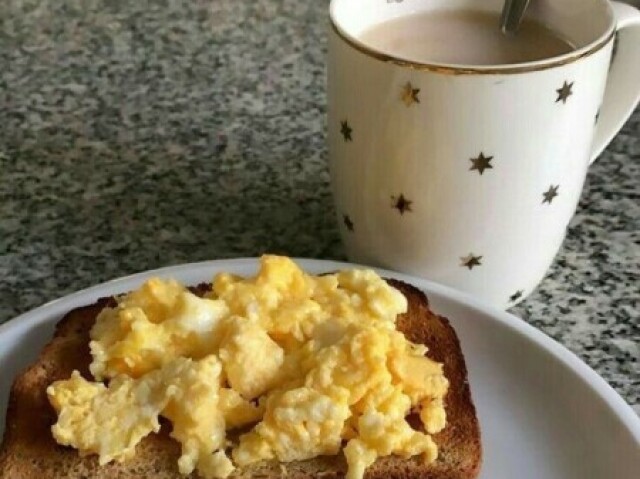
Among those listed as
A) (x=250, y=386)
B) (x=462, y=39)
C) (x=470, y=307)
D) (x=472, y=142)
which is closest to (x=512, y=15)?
(x=462, y=39)

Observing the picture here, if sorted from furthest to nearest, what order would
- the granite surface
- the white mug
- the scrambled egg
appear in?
the granite surface, the white mug, the scrambled egg

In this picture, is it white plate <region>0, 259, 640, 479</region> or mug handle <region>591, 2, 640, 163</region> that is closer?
white plate <region>0, 259, 640, 479</region>

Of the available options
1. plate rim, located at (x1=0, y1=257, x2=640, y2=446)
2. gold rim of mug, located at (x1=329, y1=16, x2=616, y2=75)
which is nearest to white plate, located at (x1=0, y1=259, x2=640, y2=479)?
plate rim, located at (x1=0, y1=257, x2=640, y2=446)

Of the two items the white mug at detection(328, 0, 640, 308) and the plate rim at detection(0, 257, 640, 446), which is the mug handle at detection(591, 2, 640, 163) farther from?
Answer: the plate rim at detection(0, 257, 640, 446)

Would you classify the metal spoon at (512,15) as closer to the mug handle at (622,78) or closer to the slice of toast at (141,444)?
the mug handle at (622,78)

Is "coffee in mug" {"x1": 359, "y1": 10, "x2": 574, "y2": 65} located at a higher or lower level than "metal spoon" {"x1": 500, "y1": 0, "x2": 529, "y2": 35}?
lower

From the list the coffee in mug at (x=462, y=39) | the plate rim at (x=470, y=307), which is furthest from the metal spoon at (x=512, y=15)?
the plate rim at (x=470, y=307)

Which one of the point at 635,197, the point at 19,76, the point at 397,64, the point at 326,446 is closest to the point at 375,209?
the point at 397,64

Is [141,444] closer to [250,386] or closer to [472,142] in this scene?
[250,386]
